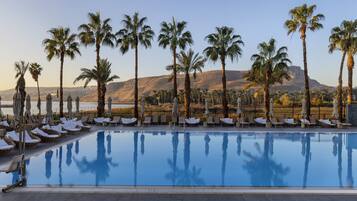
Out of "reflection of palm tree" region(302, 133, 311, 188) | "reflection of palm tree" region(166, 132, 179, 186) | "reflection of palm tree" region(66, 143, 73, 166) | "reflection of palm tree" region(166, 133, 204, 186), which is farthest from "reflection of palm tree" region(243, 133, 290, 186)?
"reflection of palm tree" region(66, 143, 73, 166)

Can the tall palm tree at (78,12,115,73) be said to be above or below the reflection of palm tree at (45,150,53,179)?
above

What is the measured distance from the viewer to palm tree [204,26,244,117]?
25016 mm

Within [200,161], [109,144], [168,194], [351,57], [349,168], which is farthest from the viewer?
[351,57]

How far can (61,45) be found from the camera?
89.6 feet

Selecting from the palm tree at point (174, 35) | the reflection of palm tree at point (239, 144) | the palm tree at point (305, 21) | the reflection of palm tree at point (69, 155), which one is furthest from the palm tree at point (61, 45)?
the palm tree at point (305, 21)

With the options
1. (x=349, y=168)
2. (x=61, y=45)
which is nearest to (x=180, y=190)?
(x=349, y=168)

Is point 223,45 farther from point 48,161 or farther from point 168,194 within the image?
point 168,194

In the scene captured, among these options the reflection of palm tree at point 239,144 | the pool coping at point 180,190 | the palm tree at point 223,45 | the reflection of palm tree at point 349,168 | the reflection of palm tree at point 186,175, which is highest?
the palm tree at point 223,45

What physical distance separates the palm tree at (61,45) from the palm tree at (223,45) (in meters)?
11.5

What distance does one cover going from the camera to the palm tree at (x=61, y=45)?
1073 inches

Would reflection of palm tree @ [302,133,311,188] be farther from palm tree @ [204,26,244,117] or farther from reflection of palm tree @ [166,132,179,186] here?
palm tree @ [204,26,244,117]

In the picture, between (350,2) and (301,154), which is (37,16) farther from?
(350,2)

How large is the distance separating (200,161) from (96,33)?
58.4ft

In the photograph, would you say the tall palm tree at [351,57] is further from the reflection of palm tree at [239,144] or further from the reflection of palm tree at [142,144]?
the reflection of palm tree at [142,144]
